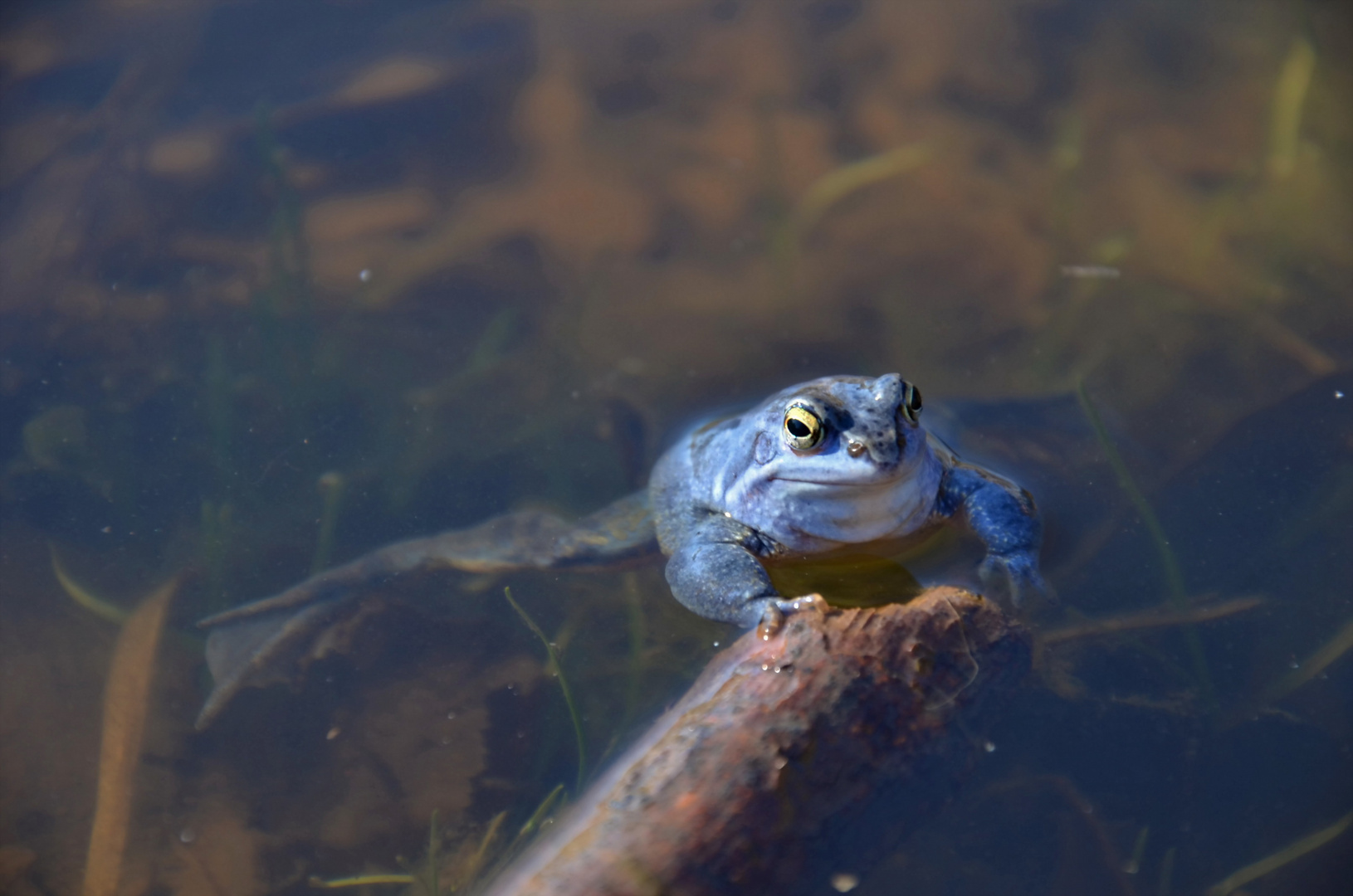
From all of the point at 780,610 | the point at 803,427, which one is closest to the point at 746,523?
the point at 803,427

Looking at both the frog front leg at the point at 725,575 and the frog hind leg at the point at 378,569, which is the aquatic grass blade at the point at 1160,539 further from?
the frog hind leg at the point at 378,569

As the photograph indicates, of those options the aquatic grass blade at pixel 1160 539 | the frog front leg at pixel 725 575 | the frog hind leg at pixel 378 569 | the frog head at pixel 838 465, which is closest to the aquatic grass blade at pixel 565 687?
the frog hind leg at pixel 378 569

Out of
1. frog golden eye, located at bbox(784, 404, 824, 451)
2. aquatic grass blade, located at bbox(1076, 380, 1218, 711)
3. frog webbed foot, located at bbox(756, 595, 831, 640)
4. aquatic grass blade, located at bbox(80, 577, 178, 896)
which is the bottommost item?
aquatic grass blade, located at bbox(80, 577, 178, 896)

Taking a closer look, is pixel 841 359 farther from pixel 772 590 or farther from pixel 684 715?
pixel 684 715

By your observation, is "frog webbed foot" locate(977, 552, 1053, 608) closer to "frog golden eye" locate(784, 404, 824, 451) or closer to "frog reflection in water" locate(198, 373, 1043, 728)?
"frog reflection in water" locate(198, 373, 1043, 728)

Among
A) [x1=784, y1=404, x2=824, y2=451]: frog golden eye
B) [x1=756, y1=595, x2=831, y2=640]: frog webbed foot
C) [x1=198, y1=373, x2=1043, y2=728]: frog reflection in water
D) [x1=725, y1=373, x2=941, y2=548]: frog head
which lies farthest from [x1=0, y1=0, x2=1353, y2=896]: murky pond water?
[x1=784, y1=404, x2=824, y2=451]: frog golden eye

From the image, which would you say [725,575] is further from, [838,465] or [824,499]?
[838,465]

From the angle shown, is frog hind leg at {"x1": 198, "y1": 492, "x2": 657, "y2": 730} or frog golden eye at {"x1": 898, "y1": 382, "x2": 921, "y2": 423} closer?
frog golden eye at {"x1": 898, "y1": 382, "x2": 921, "y2": 423}
